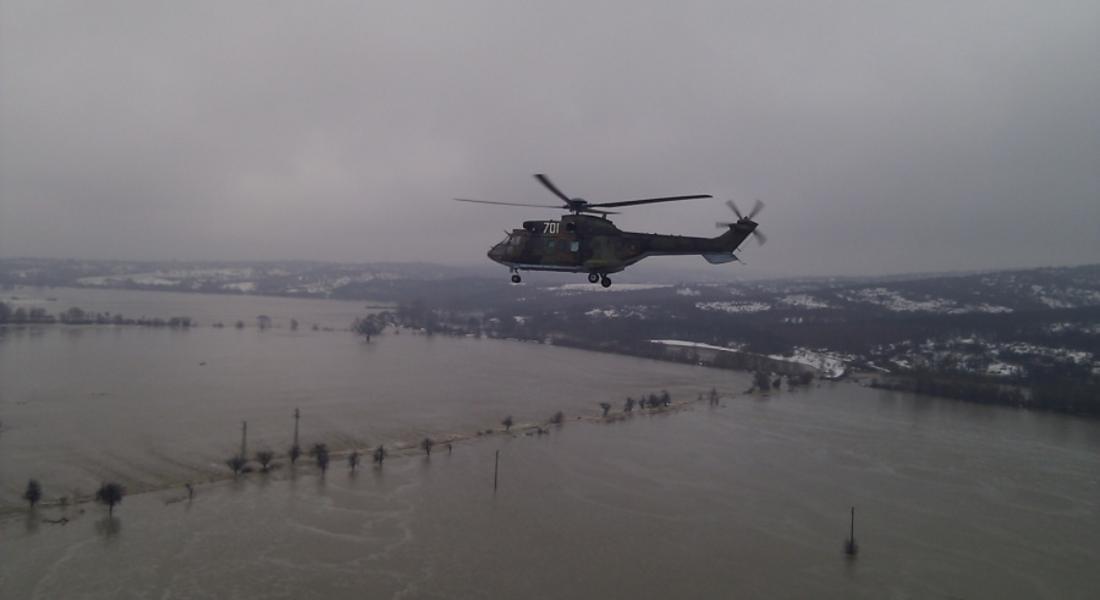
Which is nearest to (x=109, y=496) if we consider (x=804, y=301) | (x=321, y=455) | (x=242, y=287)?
(x=321, y=455)

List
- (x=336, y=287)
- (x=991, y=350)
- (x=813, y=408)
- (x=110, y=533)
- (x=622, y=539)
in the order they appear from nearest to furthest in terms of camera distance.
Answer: (x=110, y=533) → (x=622, y=539) → (x=813, y=408) → (x=991, y=350) → (x=336, y=287)

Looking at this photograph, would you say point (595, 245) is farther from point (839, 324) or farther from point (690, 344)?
point (839, 324)

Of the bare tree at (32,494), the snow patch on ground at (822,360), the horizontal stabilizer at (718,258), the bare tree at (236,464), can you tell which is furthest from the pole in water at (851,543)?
the snow patch on ground at (822,360)

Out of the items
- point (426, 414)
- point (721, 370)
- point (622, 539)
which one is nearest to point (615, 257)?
point (622, 539)

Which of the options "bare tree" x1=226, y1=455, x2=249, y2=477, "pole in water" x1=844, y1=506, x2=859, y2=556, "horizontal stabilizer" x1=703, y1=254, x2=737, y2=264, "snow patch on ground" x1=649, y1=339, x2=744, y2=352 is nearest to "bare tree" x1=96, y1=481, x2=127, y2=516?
"bare tree" x1=226, y1=455, x2=249, y2=477

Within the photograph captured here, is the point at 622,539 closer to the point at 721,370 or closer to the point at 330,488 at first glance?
the point at 330,488
